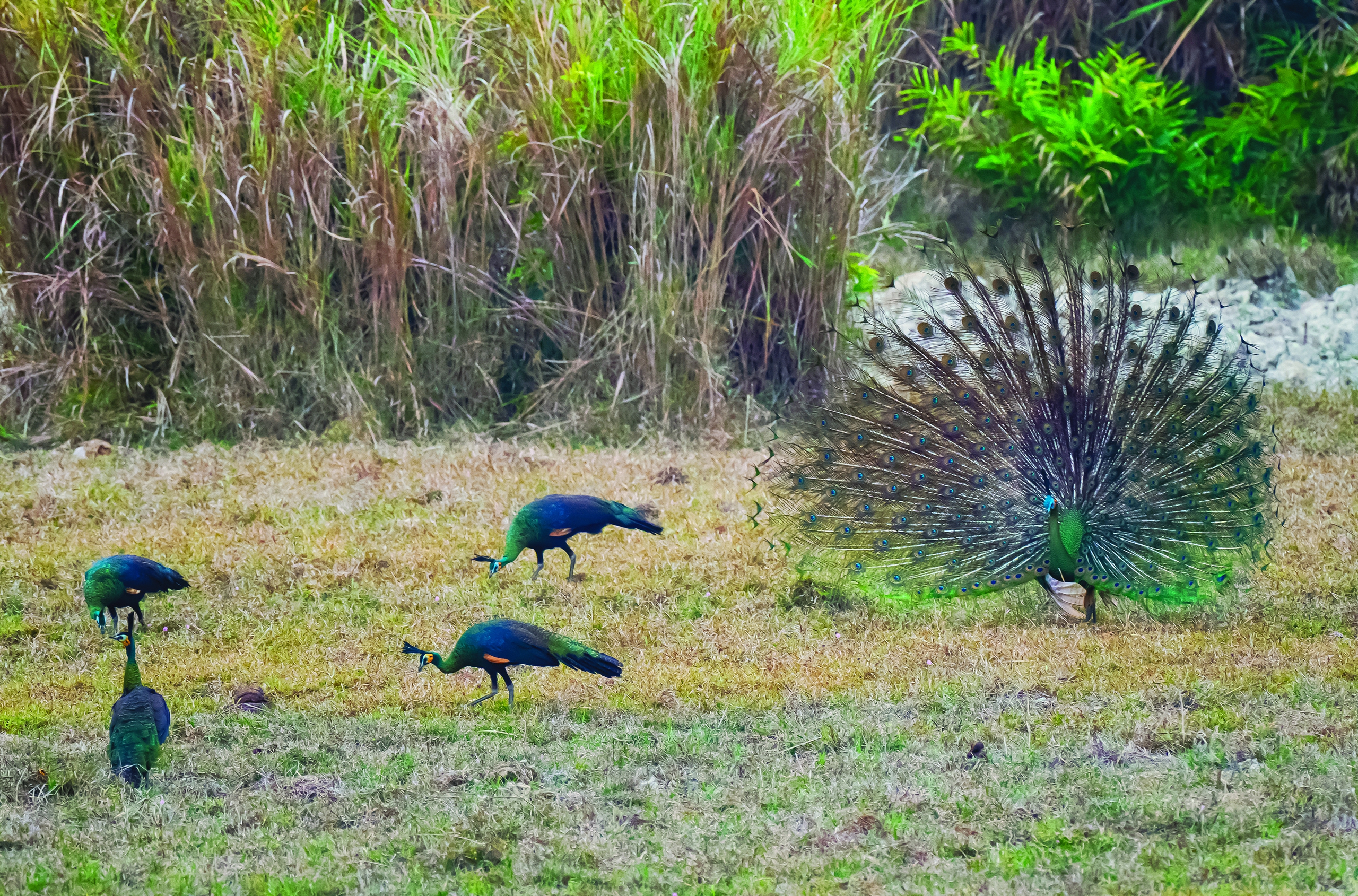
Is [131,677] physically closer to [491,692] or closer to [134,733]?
[134,733]

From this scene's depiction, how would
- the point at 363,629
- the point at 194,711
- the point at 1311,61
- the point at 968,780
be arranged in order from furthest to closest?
the point at 1311,61 → the point at 363,629 → the point at 194,711 → the point at 968,780

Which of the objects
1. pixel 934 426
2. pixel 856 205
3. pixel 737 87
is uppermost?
pixel 737 87

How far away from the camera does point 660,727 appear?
15.4ft

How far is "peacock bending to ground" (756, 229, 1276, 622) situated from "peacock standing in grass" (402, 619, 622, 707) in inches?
63.1

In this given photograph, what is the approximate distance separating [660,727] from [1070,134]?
427 inches

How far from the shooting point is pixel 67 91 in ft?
30.5

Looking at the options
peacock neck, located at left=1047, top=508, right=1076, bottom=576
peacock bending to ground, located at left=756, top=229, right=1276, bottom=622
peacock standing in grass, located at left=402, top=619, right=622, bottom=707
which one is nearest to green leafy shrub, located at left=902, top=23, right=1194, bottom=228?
peacock bending to ground, located at left=756, top=229, right=1276, bottom=622

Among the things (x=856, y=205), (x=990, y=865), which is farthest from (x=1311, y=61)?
(x=990, y=865)

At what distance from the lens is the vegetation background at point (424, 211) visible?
30.0 feet

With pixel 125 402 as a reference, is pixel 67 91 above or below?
above

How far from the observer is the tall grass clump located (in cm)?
915

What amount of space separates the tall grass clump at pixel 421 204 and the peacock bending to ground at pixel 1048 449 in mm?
3430

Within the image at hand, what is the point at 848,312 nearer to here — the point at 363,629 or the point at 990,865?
the point at 363,629

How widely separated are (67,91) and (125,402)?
1846 mm
